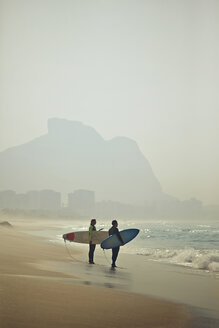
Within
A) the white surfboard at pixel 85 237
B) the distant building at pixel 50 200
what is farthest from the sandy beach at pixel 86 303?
the distant building at pixel 50 200

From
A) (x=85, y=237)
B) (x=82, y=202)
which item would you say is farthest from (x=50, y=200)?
(x=85, y=237)

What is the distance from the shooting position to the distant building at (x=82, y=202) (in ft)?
157

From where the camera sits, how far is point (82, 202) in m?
52.8

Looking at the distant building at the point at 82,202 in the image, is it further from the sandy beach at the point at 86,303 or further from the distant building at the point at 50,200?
the sandy beach at the point at 86,303

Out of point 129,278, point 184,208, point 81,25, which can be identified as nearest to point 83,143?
point 184,208

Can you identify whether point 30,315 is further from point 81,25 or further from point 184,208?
point 184,208

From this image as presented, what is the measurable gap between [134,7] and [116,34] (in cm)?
237

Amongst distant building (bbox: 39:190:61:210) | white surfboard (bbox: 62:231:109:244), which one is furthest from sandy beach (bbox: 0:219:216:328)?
distant building (bbox: 39:190:61:210)

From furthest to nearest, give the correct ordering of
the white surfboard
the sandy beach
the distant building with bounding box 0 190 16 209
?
the distant building with bounding box 0 190 16 209, the white surfboard, the sandy beach

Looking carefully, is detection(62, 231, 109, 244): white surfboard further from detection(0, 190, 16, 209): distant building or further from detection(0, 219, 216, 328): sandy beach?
detection(0, 190, 16, 209): distant building

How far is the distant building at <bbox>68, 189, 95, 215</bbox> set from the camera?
47884 millimetres

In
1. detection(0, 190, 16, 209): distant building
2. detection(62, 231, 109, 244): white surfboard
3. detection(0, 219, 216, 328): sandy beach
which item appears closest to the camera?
detection(0, 219, 216, 328): sandy beach

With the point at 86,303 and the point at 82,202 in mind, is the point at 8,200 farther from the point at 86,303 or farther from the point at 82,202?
the point at 86,303

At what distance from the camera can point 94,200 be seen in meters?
57.3
